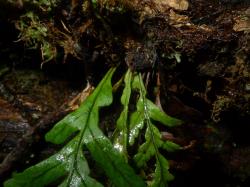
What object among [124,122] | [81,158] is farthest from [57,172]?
[124,122]

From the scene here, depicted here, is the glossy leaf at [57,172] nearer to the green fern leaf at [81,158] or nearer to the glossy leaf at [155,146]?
the green fern leaf at [81,158]

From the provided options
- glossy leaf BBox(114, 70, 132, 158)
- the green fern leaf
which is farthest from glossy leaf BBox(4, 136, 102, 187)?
glossy leaf BBox(114, 70, 132, 158)

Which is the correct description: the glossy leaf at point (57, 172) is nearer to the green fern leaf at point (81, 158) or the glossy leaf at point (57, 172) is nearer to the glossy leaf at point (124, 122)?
the green fern leaf at point (81, 158)

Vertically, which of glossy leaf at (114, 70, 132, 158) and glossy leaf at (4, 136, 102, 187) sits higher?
glossy leaf at (114, 70, 132, 158)

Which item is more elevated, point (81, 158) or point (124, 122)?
point (124, 122)

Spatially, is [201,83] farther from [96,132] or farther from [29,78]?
[29,78]

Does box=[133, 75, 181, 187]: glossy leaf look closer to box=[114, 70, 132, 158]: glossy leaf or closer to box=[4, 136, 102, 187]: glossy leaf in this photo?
box=[114, 70, 132, 158]: glossy leaf

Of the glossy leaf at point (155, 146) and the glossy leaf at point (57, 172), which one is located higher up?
the glossy leaf at point (155, 146)

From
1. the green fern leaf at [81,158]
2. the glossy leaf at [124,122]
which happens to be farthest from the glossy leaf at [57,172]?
the glossy leaf at [124,122]

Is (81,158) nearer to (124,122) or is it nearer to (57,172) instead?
(57,172)
